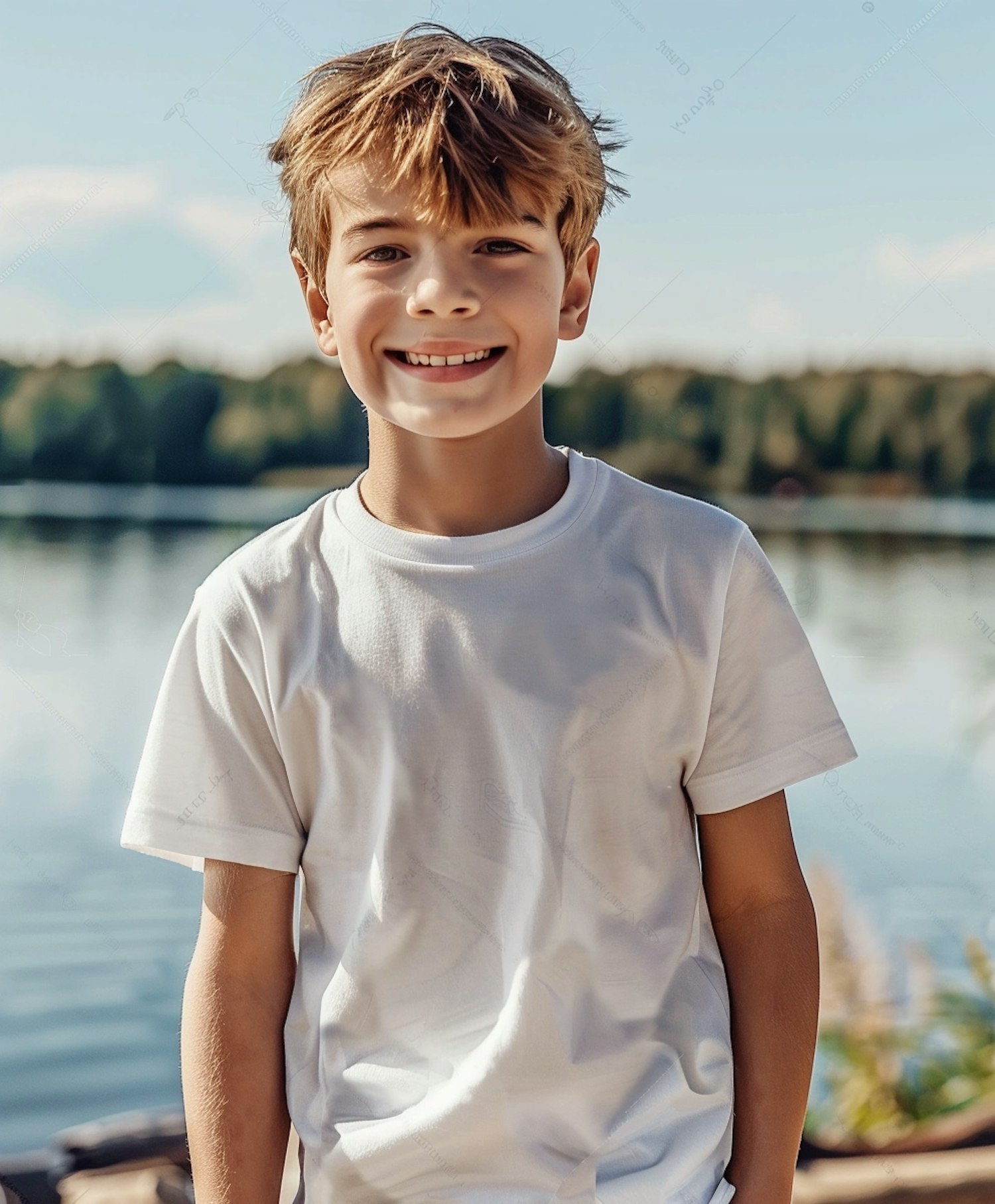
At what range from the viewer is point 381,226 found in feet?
2.88

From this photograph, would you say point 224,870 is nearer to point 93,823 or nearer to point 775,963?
point 775,963

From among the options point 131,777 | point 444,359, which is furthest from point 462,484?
point 131,777

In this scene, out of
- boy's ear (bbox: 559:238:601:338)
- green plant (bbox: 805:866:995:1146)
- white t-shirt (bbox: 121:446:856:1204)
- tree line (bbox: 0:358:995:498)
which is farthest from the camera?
tree line (bbox: 0:358:995:498)

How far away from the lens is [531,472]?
3.06 feet

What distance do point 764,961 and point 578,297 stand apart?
19.3 inches

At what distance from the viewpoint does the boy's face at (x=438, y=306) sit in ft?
2.83

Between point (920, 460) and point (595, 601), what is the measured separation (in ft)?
5.89

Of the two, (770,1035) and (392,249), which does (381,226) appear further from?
(770,1035)

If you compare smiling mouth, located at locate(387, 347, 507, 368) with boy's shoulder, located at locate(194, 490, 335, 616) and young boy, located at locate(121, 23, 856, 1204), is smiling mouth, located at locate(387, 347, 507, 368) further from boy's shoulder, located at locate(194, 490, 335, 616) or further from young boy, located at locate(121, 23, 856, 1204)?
boy's shoulder, located at locate(194, 490, 335, 616)

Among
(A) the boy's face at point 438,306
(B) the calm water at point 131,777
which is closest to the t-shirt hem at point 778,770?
(A) the boy's face at point 438,306

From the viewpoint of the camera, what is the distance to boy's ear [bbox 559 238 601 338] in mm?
955

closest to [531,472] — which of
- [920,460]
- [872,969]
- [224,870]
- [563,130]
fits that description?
[563,130]

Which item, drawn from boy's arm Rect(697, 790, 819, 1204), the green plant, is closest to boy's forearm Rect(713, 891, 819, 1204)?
boy's arm Rect(697, 790, 819, 1204)

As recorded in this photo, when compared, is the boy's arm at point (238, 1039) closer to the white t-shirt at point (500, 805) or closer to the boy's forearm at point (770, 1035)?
the white t-shirt at point (500, 805)
